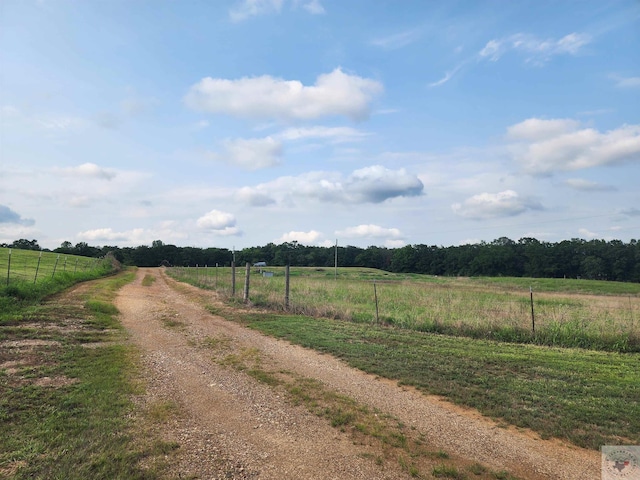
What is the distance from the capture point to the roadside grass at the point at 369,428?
13.2 ft

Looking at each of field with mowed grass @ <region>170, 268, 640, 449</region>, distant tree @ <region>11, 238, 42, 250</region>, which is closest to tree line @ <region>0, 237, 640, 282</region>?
distant tree @ <region>11, 238, 42, 250</region>

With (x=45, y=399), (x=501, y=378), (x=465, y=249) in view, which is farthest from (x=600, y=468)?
(x=465, y=249)

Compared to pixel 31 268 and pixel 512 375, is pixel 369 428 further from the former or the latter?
pixel 31 268

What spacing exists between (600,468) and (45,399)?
279 inches

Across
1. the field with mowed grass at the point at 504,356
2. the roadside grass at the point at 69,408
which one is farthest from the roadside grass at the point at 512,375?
the roadside grass at the point at 69,408

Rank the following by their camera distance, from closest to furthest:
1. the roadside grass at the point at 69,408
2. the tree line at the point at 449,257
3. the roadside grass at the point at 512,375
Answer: the roadside grass at the point at 69,408
the roadside grass at the point at 512,375
the tree line at the point at 449,257

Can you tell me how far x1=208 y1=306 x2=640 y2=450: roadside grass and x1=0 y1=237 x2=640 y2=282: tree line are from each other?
74.8m

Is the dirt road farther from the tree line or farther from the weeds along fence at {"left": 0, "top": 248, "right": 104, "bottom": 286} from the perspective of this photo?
the tree line

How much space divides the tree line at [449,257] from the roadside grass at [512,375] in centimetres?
7477

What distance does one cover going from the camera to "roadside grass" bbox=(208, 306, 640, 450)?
5156 mm

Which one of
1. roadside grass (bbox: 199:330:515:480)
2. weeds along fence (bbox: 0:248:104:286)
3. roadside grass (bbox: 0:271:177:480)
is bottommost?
roadside grass (bbox: 199:330:515:480)

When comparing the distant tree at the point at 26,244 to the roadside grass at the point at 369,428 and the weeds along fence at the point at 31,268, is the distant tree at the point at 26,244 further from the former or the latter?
the roadside grass at the point at 369,428

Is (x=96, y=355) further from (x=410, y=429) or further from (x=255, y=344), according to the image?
(x=410, y=429)

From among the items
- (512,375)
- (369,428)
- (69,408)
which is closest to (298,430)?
(369,428)
